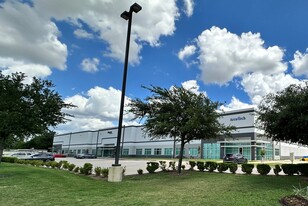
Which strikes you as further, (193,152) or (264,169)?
(193,152)

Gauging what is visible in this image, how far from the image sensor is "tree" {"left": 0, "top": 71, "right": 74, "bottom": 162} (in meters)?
15.2

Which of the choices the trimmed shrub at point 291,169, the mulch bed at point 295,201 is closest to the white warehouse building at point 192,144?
the trimmed shrub at point 291,169

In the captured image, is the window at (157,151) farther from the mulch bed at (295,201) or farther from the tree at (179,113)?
the mulch bed at (295,201)

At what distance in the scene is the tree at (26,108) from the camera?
15.2 m

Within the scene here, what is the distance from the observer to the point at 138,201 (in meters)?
8.34

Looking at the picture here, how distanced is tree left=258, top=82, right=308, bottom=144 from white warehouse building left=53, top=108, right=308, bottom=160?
56.2ft

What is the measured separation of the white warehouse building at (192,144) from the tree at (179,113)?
1165 centimetres

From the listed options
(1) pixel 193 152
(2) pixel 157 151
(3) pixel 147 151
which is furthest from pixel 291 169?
(3) pixel 147 151

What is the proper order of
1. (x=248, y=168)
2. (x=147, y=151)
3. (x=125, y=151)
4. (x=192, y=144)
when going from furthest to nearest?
(x=125, y=151) < (x=147, y=151) < (x=192, y=144) < (x=248, y=168)

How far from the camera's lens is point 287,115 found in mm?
13328

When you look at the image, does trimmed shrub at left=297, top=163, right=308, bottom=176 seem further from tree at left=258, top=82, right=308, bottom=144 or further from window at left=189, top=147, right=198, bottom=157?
window at left=189, top=147, right=198, bottom=157

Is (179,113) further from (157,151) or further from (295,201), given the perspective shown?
(157,151)

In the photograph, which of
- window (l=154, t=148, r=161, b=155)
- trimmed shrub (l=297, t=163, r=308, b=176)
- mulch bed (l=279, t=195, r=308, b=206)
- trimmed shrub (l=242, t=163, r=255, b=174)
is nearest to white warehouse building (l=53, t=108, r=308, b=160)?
window (l=154, t=148, r=161, b=155)

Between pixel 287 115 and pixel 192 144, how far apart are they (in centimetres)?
5915
